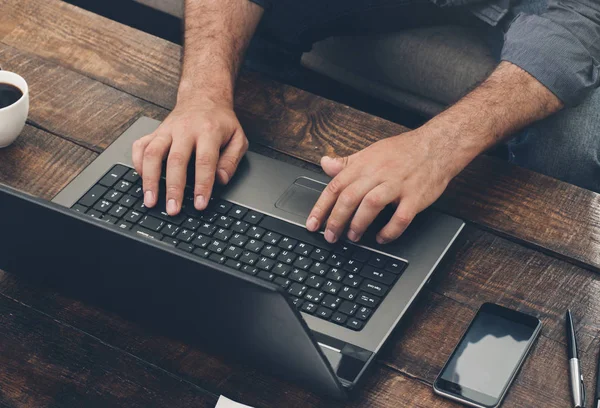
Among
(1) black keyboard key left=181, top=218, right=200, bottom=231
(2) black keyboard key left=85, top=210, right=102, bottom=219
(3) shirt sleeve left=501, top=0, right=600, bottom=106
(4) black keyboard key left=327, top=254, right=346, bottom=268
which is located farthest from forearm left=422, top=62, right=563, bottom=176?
(2) black keyboard key left=85, top=210, right=102, bottom=219

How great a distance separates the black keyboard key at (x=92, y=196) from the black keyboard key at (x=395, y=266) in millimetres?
395

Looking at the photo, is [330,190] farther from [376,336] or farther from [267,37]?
[267,37]

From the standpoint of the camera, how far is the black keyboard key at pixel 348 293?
944 millimetres

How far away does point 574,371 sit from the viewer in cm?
89

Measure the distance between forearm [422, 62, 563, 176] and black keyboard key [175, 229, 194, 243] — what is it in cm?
39

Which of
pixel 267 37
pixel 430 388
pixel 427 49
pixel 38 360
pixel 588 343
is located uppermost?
pixel 427 49

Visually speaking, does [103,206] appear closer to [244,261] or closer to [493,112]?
[244,261]

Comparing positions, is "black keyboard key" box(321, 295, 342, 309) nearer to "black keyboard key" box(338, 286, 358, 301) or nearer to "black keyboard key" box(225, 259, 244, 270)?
"black keyboard key" box(338, 286, 358, 301)

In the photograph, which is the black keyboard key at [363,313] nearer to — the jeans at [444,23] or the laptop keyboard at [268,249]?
the laptop keyboard at [268,249]

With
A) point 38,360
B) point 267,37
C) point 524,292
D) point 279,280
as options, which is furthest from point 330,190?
point 267,37

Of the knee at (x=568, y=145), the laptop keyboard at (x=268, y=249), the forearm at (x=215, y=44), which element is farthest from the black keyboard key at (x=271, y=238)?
the knee at (x=568, y=145)

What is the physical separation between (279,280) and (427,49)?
1021mm

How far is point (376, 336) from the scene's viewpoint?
91 centimetres

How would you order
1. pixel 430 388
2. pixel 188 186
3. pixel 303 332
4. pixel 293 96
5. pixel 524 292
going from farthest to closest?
pixel 293 96 → pixel 188 186 → pixel 524 292 → pixel 430 388 → pixel 303 332
